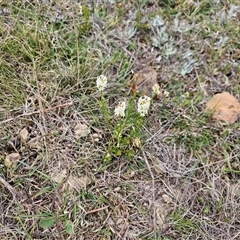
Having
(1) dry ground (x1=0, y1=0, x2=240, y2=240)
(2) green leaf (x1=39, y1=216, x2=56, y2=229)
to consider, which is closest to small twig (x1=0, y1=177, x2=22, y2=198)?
(1) dry ground (x1=0, y1=0, x2=240, y2=240)

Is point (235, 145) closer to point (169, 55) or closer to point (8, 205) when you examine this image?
point (169, 55)

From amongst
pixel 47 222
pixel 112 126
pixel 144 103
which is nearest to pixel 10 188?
pixel 47 222

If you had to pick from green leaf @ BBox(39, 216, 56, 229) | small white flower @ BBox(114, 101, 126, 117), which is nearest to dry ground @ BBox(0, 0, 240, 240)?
green leaf @ BBox(39, 216, 56, 229)

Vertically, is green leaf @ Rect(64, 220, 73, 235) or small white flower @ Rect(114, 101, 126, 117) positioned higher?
small white flower @ Rect(114, 101, 126, 117)

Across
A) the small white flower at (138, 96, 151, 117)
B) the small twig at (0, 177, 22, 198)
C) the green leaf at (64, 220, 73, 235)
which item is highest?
the small white flower at (138, 96, 151, 117)

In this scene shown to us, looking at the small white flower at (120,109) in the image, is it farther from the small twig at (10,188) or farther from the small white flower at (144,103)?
the small twig at (10,188)

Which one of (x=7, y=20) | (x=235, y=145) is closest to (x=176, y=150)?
(x=235, y=145)

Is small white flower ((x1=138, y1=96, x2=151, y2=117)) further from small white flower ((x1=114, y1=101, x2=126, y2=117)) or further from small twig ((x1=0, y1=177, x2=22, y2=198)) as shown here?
small twig ((x1=0, y1=177, x2=22, y2=198))

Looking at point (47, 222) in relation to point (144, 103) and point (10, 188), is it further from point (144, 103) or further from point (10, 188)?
point (144, 103)

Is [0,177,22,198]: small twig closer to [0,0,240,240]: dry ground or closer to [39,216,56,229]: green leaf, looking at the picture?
[0,0,240,240]: dry ground
